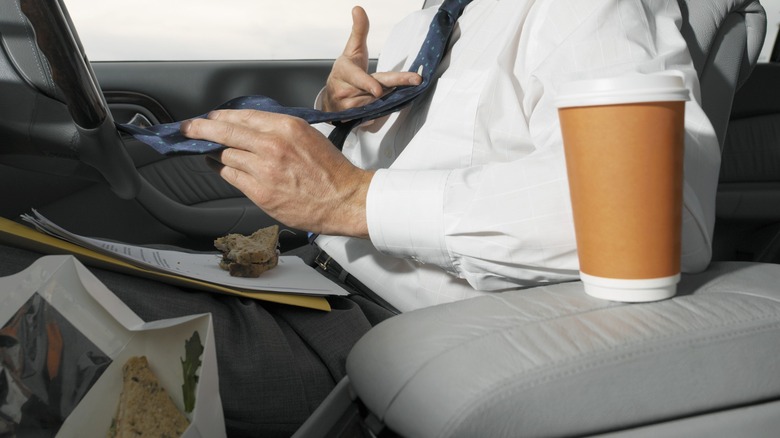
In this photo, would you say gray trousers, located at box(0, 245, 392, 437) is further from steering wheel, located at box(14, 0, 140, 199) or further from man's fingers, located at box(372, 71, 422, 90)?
man's fingers, located at box(372, 71, 422, 90)

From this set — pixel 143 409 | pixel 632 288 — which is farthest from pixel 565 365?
pixel 143 409

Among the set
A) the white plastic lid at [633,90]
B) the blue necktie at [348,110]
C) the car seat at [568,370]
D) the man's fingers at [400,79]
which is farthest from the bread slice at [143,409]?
the man's fingers at [400,79]

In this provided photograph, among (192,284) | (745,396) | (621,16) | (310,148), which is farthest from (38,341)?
(621,16)

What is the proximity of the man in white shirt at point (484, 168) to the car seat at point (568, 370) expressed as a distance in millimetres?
96

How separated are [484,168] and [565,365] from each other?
0.32m

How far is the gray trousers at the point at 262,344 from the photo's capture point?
31.8 inches

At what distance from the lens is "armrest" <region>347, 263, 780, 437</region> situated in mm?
613

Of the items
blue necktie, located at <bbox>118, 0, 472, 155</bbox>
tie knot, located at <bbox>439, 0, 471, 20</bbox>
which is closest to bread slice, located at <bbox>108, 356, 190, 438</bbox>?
blue necktie, located at <bbox>118, 0, 472, 155</bbox>

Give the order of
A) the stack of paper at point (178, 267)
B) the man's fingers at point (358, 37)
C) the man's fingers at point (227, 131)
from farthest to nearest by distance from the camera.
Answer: the man's fingers at point (358, 37)
the man's fingers at point (227, 131)
the stack of paper at point (178, 267)

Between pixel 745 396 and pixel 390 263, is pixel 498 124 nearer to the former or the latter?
pixel 390 263

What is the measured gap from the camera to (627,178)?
0.65 meters

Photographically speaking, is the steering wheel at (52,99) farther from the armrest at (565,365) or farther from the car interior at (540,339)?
the armrest at (565,365)

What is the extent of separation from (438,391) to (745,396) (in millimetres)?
299

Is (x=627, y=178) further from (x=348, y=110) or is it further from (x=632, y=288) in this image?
(x=348, y=110)
